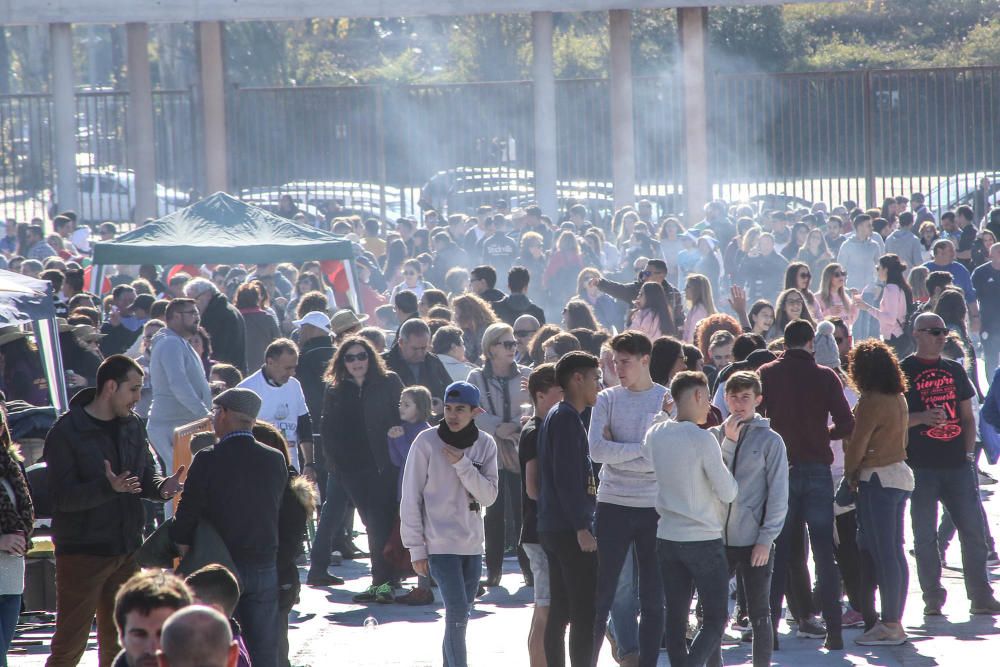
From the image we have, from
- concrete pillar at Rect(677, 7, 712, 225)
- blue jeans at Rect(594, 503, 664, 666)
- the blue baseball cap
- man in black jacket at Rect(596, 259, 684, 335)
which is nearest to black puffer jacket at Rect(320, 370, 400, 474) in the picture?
the blue baseball cap

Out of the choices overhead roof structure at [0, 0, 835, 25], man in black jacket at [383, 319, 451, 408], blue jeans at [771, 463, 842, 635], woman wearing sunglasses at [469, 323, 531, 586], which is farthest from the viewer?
overhead roof structure at [0, 0, 835, 25]

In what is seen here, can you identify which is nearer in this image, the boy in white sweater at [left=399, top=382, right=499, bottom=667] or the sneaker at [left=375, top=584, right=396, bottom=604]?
the boy in white sweater at [left=399, top=382, right=499, bottom=667]

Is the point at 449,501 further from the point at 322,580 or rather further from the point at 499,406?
the point at 322,580

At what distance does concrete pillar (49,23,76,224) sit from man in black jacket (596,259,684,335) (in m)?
13.0

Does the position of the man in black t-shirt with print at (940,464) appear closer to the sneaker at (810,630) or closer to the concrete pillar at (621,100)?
the sneaker at (810,630)

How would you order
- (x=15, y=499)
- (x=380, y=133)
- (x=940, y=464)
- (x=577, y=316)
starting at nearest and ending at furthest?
(x=15, y=499), (x=940, y=464), (x=577, y=316), (x=380, y=133)

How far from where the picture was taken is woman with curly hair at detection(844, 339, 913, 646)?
8.24 meters

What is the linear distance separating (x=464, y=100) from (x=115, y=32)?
37.1 meters

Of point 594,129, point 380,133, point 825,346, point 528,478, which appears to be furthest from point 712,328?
point 594,129

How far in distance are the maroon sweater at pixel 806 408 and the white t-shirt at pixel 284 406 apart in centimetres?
346

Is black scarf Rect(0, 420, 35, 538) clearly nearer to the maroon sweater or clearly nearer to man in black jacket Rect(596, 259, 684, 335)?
the maroon sweater

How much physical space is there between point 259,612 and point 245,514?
44cm

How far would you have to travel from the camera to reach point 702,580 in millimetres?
6953

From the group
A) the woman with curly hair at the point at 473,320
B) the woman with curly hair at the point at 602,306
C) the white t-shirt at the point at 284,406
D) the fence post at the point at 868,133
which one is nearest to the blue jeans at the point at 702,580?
the white t-shirt at the point at 284,406
